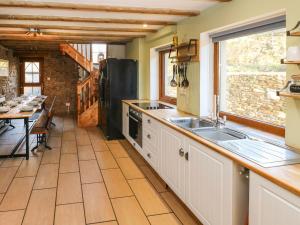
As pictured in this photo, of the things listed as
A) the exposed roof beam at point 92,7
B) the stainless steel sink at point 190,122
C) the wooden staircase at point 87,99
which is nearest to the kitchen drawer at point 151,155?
the stainless steel sink at point 190,122

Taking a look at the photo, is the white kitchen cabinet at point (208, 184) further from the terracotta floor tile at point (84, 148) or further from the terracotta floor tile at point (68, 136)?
the terracotta floor tile at point (68, 136)

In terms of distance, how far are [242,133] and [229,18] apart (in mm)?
1207

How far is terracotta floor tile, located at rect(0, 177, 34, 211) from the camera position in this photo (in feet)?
9.93

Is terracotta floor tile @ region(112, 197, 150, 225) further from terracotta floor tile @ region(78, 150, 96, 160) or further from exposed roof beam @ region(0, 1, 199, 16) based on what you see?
exposed roof beam @ region(0, 1, 199, 16)

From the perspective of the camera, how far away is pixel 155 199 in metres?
3.21

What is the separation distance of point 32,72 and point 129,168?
26.3ft

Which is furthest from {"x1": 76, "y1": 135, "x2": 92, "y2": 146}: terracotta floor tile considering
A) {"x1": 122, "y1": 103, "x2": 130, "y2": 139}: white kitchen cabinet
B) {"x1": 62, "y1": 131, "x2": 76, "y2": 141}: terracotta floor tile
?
{"x1": 122, "y1": 103, "x2": 130, "y2": 139}: white kitchen cabinet

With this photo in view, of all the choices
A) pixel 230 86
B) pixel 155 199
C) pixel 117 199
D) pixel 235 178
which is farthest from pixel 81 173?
pixel 235 178

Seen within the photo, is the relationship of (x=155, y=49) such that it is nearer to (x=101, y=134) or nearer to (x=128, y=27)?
(x=128, y=27)

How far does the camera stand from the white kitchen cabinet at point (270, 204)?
144 centimetres

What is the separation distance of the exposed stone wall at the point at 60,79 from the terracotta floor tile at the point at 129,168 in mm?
6756

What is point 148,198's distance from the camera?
10.6 ft

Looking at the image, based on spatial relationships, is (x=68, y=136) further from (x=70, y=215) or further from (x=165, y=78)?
(x=70, y=215)

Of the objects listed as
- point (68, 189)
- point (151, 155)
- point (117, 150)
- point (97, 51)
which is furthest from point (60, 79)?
point (68, 189)
